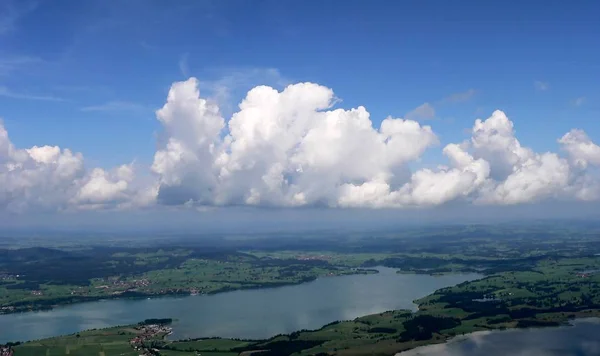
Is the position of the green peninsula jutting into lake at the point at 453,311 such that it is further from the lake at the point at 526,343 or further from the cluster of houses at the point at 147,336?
the lake at the point at 526,343

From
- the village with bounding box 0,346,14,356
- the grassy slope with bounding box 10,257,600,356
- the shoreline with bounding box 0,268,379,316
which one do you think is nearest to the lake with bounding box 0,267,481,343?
the shoreline with bounding box 0,268,379,316

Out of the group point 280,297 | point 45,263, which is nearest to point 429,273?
point 280,297

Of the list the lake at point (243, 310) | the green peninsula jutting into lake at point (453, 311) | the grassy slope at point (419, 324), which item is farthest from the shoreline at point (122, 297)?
the grassy slope at point (419, 324)

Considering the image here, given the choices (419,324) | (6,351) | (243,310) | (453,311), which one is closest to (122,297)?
(243,310)

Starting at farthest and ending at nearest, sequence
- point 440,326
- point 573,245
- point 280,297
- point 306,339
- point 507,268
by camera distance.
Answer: point 573,245
point 507,268
point 280,297
point 440,326
point 306,339

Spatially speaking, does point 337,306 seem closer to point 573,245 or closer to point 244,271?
point 244,271
